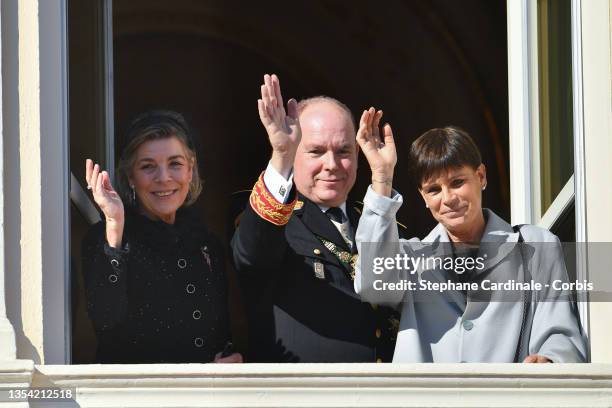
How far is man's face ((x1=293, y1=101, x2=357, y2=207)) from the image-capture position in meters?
6.51

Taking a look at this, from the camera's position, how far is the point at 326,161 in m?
6.50

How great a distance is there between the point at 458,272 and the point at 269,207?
67 centimetres

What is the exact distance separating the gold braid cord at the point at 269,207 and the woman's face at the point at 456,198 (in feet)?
1.65

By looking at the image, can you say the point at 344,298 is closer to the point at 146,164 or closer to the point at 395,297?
the point at 395,297

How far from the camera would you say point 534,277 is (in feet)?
20.8

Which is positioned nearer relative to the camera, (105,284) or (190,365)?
(190,365)

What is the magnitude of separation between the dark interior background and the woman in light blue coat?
Answer: 7.7 inches

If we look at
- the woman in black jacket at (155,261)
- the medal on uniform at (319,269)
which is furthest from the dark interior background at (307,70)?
the medal on uniform at (319,269)

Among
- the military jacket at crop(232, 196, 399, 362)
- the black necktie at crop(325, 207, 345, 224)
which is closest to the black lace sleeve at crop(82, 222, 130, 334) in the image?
the military jacket at crop(232, 196, 399, 362)

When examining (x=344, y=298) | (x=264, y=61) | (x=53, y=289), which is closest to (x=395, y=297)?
(x=344, y=298)

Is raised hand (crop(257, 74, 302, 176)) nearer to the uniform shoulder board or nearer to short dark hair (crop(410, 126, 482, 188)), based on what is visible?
the uniform shoulder board

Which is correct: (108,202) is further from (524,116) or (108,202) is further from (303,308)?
(524,116)

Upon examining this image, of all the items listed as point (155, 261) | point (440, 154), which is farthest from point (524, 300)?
point (155, 261)

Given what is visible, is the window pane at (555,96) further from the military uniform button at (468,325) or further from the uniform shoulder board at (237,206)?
the uniform shoulder board at (237,206)
